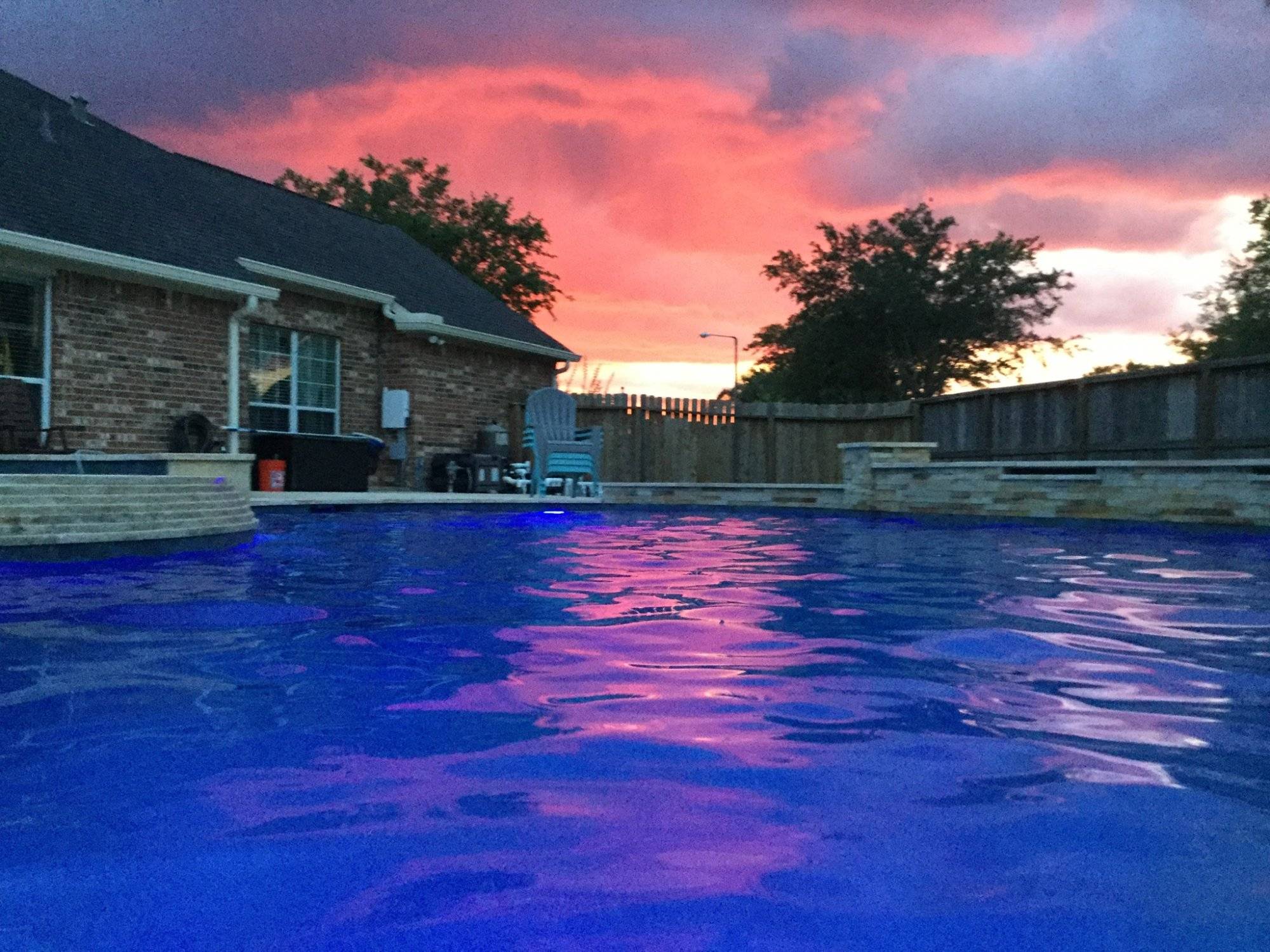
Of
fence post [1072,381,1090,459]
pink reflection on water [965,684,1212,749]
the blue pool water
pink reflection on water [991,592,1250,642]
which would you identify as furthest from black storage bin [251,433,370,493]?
pink reflection on water [965,684,1212,749]

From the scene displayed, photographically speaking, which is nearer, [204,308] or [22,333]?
[22,333]

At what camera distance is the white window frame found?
33.2 feet

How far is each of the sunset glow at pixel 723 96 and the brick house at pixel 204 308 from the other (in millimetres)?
1234

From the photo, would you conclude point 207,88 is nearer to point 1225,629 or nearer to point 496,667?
point 496,667

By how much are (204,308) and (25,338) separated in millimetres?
2102

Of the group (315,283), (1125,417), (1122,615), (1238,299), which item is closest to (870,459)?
(1125,417)

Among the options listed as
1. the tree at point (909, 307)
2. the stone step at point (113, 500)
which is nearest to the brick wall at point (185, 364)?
the stone step at point (113, 500)

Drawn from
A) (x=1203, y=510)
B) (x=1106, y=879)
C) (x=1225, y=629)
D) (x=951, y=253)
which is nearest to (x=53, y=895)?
(x=1106, y=879)

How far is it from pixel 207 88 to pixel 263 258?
7.77 ft

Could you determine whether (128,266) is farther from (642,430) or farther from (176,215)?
(642,430)

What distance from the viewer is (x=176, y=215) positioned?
487 inches

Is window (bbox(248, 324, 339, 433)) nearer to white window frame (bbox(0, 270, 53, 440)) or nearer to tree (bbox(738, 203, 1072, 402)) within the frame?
white window frame (bbox(0, 270, 53, 440))

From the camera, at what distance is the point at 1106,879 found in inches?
59.7

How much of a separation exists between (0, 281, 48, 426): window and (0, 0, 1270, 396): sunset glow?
3225mm
